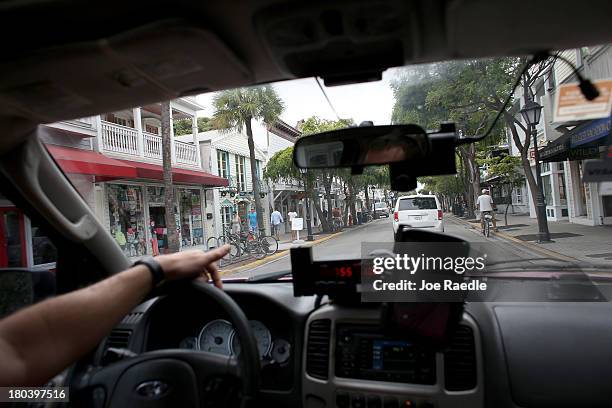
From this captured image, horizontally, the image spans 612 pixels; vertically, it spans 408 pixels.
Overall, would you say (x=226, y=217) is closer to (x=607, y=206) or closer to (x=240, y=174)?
(x=240, y=174)

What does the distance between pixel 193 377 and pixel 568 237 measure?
403 centimetres

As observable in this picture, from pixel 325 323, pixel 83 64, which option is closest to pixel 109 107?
pixel 83 64

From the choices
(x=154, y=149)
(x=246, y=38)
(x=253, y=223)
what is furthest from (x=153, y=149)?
(x=246, y=38)

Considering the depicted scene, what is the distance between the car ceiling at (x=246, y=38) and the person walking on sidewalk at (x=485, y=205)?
10.0 ft

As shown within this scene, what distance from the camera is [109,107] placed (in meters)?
1.67

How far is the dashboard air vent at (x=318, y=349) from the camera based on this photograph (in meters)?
2.10

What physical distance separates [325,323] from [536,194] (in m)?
2.81

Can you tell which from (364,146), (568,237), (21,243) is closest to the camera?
(364,146)

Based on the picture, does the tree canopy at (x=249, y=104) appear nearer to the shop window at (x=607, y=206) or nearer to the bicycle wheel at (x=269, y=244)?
the bicycle wheel at (x=269, y=244)

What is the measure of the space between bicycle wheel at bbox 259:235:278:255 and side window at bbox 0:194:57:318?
1.79 meters

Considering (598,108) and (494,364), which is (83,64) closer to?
(598,108)

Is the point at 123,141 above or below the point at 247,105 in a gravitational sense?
above

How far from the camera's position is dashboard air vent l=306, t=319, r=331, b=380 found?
2100 mm

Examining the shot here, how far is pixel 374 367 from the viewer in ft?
6.56
